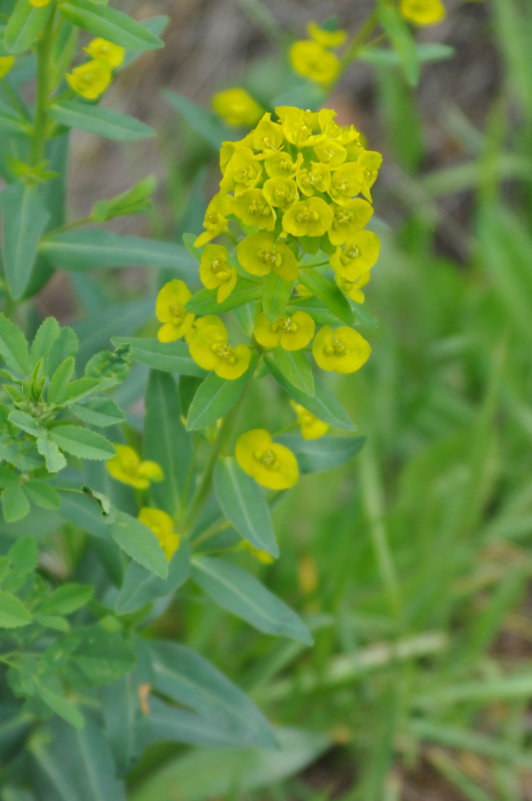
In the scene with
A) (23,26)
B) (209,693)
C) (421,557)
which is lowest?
(421,557)

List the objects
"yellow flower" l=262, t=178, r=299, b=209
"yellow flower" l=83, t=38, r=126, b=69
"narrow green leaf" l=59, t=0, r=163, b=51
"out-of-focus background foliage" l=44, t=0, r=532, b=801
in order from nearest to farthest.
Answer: "yellow flower" l=262, t=178, r=299, b=209, "narrow green leaf" l=59, t=0, r=163, b=51, "yellow flower" l=83, t=38, r=126, b=69, "out-of-focus background foliage" l=44, t=0, r=532, b=801

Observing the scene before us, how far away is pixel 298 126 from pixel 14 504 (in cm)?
48

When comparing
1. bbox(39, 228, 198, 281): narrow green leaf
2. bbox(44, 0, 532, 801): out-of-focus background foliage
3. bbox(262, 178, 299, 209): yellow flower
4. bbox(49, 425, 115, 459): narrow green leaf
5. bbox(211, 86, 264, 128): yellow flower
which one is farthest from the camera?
bbox(44, 0, 532, 801): out-of-focus background foliage

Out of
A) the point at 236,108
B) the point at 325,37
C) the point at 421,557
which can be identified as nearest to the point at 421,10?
the point at 325,37

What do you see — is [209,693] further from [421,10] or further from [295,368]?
[421,10]

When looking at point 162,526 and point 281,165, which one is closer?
point 281,165

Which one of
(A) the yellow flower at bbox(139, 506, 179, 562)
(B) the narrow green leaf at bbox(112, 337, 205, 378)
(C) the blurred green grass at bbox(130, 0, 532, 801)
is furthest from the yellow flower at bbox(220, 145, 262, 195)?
(C) the blurred green grass at bbox(130, 0, 532, 801)

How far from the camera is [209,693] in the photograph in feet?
4.19

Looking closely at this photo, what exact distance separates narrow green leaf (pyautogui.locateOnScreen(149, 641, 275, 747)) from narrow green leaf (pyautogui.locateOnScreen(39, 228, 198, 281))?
54 centimetres

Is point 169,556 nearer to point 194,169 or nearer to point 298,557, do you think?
point 298,557

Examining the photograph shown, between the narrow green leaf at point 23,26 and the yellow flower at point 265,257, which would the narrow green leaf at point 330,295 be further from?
the narrow green leaf at point 23,26

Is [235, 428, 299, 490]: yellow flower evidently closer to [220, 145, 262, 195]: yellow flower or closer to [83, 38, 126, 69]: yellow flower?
[220, 145, 262, 195]: yellow flower

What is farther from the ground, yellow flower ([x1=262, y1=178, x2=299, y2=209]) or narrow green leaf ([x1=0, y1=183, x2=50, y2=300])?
yellow flower ([x1=262, y1=178, x2=299, y2=209])

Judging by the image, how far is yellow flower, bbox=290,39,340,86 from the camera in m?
1.57
